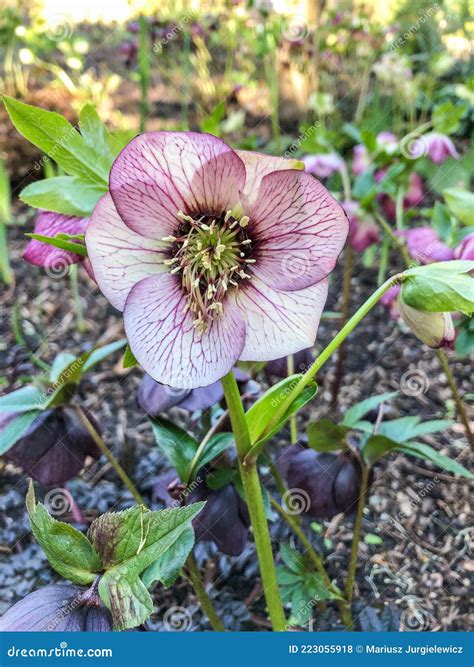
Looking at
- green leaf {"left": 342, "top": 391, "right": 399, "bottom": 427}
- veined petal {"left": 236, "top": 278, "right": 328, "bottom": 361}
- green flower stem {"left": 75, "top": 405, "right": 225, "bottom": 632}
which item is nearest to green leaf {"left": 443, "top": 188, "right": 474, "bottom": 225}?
green leaf {"left": 342, "top": 391, "right": 399, "bottom": 427}

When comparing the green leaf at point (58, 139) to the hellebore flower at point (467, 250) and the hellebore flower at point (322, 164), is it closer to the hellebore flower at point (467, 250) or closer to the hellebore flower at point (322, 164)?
the hellebore flower at point (467, 250)

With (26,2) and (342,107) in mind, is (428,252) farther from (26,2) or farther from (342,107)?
(26,2)

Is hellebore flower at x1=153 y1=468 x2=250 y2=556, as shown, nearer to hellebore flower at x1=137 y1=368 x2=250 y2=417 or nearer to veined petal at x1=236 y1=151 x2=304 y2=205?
hellebore flower at x1=137 y1=368 x2=250 y2=417

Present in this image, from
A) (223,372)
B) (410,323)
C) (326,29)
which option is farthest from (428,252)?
(326,29)

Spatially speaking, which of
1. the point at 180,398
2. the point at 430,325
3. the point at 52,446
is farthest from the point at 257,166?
the point at 52,446

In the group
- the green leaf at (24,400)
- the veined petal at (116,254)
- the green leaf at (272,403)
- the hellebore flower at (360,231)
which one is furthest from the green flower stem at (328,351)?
the hellebore flower at (360,231)

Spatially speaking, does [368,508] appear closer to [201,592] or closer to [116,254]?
[201,592]

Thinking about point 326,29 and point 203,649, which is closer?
point 203,649
